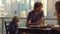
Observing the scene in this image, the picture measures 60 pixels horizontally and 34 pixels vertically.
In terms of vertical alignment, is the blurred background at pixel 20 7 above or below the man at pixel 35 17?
above

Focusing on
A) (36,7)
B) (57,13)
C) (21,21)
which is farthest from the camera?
(21,21)

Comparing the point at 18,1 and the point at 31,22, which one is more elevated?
the point at 18,1

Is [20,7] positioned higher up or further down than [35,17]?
higher up

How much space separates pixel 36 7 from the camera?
4.14 metres

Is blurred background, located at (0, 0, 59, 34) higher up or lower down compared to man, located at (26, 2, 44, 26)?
higher up

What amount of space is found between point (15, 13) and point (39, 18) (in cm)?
355

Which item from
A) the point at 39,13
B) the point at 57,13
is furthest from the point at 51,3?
the point at 57,13

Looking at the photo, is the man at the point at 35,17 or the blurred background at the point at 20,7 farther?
the blurred background at the point at 20,7

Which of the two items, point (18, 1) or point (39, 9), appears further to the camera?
point (18, 1)

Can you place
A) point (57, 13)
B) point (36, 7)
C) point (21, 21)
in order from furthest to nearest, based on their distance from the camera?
point (21, 21) → point (36, 7) → point (57, 13)

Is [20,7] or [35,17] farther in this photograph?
[20,7]

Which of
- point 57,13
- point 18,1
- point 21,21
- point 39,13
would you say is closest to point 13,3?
point 18,1

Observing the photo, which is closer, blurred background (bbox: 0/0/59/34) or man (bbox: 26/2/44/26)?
man (bbox: 26/2/44/26)

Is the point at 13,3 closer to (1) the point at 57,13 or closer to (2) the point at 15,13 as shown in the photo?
(2) the point at 15,13
